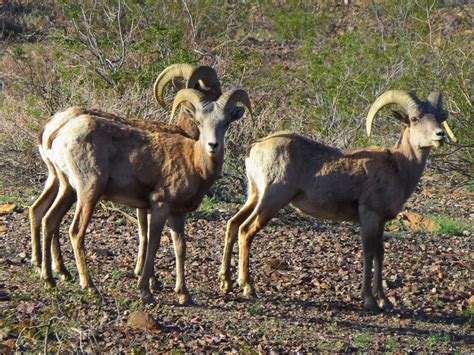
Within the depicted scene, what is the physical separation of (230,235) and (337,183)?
1281mm

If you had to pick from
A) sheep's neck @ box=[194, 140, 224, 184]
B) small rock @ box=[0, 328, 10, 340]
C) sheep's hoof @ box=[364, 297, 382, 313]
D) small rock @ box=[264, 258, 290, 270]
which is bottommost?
small rock @ box=[0, 328, 10, 340]

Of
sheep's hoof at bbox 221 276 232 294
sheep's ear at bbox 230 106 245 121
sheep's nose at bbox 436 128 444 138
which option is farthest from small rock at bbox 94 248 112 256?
sheep's nose at bbox 436 128 444 138

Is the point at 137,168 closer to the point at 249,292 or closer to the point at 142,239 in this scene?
the point at 142,239

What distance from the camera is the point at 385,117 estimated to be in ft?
57.4

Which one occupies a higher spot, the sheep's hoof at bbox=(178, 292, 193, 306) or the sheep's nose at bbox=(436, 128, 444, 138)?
the sheep's nose at bbox=(436, 128, 444, 138)

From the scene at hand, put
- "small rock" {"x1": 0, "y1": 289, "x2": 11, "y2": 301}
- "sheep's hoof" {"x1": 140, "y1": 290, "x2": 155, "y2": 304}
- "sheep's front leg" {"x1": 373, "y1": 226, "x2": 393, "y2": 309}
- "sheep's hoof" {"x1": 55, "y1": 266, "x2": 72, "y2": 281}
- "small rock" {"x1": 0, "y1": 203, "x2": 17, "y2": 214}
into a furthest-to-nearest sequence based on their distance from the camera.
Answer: "small rock" {"x1": 0, "y1": 203, "x2": 17, "y2": 214} → "sheep's front leg" {"x1": 373, "y1": 226, "x2": 393, "y2": 309} → "sheep's hoof" {"x1": 55, "y1": 266, "x2": 72, "y2": 281} → "sheep's hoof" {"x1": 140, "y1": 290, "x2": 155, "y2": 304} → "small rock" {"x1": 0, "y1": 289, "x2": 11, "y2": 301}

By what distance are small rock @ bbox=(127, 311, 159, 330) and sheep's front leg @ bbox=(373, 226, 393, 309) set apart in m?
2.78

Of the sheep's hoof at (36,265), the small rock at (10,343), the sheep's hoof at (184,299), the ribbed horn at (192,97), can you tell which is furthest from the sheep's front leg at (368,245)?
the small rock at (10,343)

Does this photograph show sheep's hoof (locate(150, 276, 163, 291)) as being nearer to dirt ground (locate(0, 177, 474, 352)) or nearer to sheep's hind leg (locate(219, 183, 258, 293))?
dirt ground (locate(0, 177, 474, 352))

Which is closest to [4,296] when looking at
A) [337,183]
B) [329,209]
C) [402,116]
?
[329,209]

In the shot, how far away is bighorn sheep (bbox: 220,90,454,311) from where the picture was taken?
10633 mm

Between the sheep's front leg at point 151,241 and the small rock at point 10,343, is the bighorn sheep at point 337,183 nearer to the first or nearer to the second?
the sheep's front leg at point 151,241

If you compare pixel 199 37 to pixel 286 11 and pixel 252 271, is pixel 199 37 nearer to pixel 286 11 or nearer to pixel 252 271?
pixel 286 11

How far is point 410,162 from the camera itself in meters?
11.3
